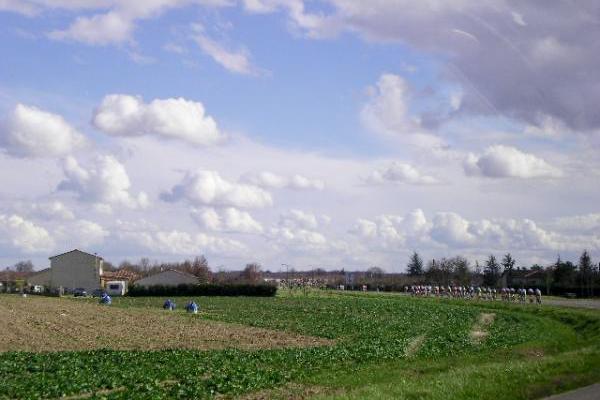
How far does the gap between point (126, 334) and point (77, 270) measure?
94.5 meters

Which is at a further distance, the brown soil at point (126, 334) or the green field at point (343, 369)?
the brown soil at point (126, 334)

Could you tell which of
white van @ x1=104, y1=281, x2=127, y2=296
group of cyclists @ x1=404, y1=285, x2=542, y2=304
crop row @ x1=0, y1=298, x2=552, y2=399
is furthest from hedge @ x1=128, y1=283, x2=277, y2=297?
crop row @ x1=0, y1=298, x2=552, y2=399

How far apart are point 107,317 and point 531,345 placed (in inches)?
1189

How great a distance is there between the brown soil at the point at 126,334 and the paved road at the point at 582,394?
17.5m

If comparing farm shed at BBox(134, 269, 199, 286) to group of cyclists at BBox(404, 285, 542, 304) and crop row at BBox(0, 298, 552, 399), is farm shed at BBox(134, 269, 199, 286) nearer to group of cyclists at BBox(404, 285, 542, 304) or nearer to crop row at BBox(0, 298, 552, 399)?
group of cyclists at BBox(404, 285, 542, 304)

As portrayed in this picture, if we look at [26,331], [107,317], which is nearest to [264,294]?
[107,317]

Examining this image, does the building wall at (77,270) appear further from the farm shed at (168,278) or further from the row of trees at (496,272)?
the row of trees at (496,272)

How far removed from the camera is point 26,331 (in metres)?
36.3

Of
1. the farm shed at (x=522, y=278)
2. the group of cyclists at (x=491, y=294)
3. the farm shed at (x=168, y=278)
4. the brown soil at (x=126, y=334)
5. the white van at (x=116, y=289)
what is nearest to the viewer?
the brown soil at (x=126, y=334)

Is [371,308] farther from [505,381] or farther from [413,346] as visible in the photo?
[505,381]

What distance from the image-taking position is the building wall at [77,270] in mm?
125750

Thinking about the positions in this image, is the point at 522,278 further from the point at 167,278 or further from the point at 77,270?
the point at 77,270

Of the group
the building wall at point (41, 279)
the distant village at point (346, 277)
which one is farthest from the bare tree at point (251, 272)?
the building wall at point (41, 279)

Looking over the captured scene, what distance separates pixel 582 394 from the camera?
51.3ft
